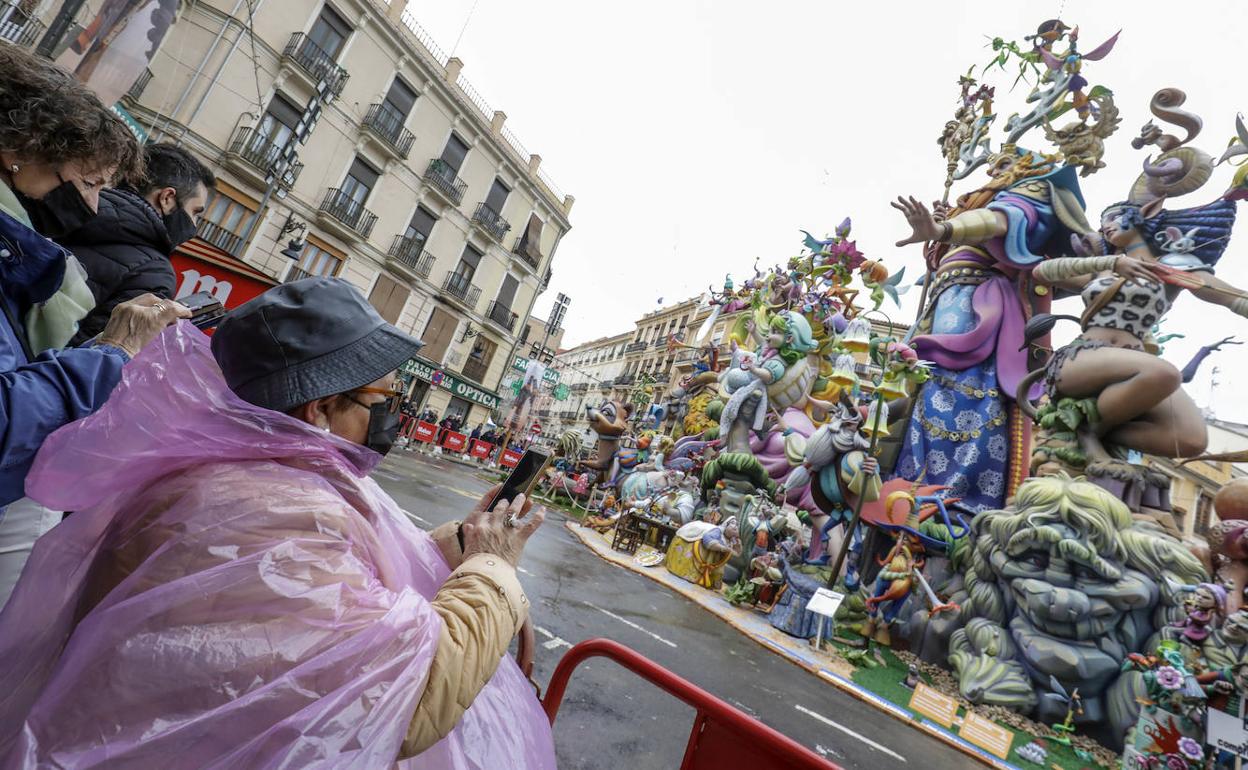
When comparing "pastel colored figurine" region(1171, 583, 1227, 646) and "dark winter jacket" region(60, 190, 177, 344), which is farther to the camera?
"pastel colored figurine" region(1171, 583, 1227, 646)

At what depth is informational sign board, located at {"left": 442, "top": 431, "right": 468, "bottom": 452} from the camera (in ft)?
68.6

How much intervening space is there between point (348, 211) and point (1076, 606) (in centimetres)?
2073

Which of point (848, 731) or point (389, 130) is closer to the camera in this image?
point (848, 731)

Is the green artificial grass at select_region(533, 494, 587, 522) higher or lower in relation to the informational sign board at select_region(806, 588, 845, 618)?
lower

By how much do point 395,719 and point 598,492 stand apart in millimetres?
15519

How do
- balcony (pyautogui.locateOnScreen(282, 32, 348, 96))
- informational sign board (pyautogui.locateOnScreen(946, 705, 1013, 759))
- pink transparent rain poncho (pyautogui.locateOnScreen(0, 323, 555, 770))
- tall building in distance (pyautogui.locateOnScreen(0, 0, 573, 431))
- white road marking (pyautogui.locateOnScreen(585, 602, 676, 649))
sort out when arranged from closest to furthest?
pink transparent rain poncho (pyautogui.locateOnScreen(0, 323, 555, 770))
informational sign board (pyautogui.locateOnScreen(946, 705, 1013, 759))
white road marking (pyautogui.locateOnScreen(585, 602, 676, 649))
tall building in distance (pyautogui.locateOnScreen(0, 0, 573, 431))
balcony (pyautogui.locateOnScreen(282, 32, 348, 96))

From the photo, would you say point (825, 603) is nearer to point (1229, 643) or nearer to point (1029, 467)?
point (1229, 643)

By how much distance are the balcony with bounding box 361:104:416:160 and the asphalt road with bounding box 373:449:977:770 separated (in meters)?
15.6

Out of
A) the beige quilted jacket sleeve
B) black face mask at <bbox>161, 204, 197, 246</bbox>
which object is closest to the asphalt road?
the beige quilted jacket sleeve

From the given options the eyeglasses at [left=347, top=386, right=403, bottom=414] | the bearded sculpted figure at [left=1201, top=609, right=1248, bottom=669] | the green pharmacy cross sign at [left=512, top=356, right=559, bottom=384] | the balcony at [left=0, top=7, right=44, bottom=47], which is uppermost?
the balcony at [left=0, top=7, right=44, bottom=47]

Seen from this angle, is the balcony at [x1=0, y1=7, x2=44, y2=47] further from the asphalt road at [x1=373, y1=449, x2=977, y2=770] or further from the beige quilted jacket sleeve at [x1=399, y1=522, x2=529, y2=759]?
the beige quilted jacket sleeve at [x1=399, y1=522, x2=529, y2=759]

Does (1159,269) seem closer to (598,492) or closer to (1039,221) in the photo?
(1039,221)

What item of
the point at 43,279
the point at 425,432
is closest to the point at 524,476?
the point at 43,279

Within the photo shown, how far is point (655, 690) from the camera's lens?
3.74 metres
